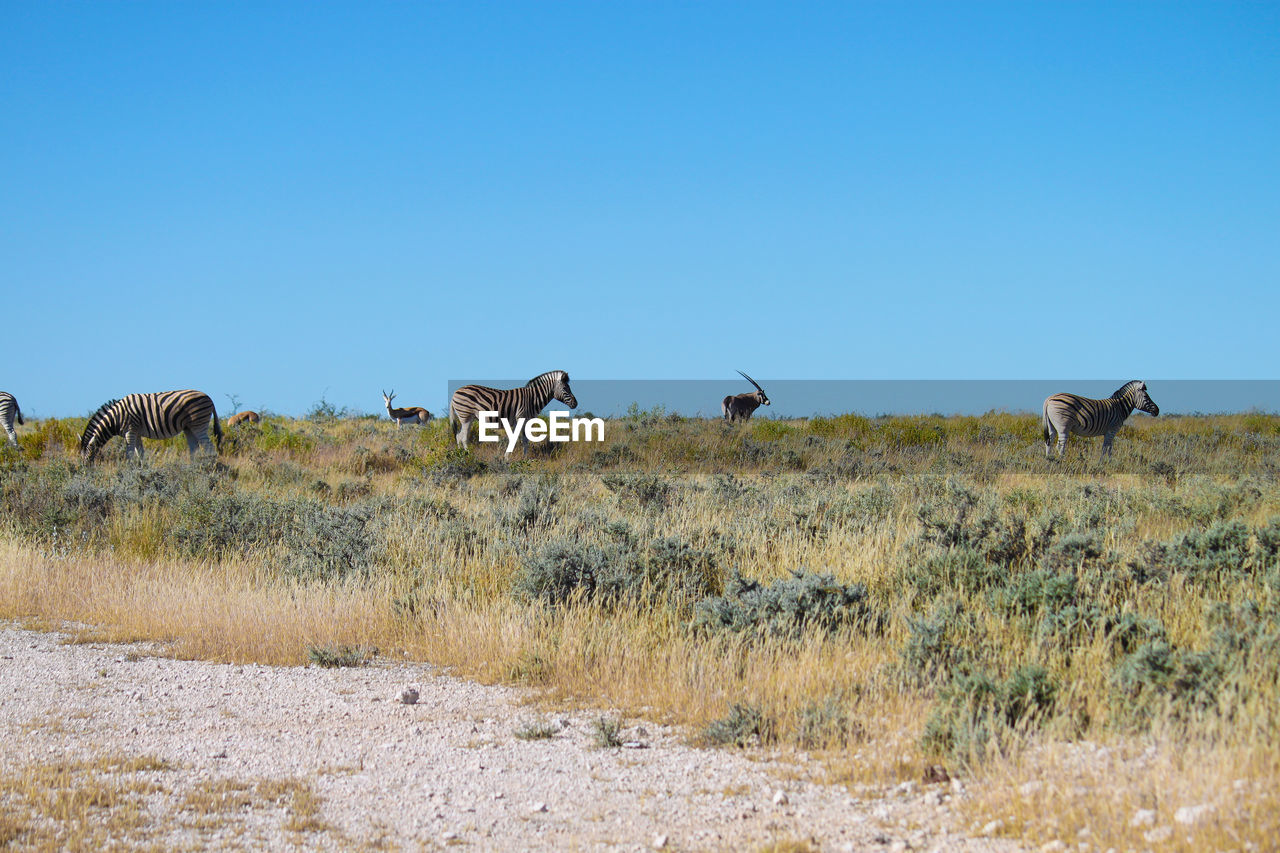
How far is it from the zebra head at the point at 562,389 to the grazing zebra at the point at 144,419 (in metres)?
8.94

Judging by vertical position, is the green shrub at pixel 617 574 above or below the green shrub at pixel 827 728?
above

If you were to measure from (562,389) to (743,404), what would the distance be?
1186cm

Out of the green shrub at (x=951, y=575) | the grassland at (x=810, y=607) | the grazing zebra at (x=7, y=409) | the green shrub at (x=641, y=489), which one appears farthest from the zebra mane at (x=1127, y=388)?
the grazing zebra at (x=7, y=409)

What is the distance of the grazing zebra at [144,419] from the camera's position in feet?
70.4

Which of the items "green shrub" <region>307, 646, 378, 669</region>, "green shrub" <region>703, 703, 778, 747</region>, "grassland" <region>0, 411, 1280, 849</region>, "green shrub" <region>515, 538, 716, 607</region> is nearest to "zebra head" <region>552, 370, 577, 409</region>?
"grassland" <region>0, 411, 1280, 849</region>

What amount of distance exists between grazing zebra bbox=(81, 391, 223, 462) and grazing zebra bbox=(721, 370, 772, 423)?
743 inches

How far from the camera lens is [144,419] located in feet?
71.3

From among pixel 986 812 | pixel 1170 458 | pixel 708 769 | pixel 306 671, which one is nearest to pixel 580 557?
pixel 306 671

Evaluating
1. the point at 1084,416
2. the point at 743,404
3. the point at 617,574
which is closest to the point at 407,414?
the point at 743,404

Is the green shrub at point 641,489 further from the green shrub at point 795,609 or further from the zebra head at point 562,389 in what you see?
the zebra head at point 562,389

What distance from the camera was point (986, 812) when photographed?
440 centimetres

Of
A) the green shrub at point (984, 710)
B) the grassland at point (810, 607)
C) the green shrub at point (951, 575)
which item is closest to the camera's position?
the grassland at point (810, 607)

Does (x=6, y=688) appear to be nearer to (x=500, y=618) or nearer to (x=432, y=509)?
(x=500, y=618)

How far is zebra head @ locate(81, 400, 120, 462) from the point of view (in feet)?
69.7
